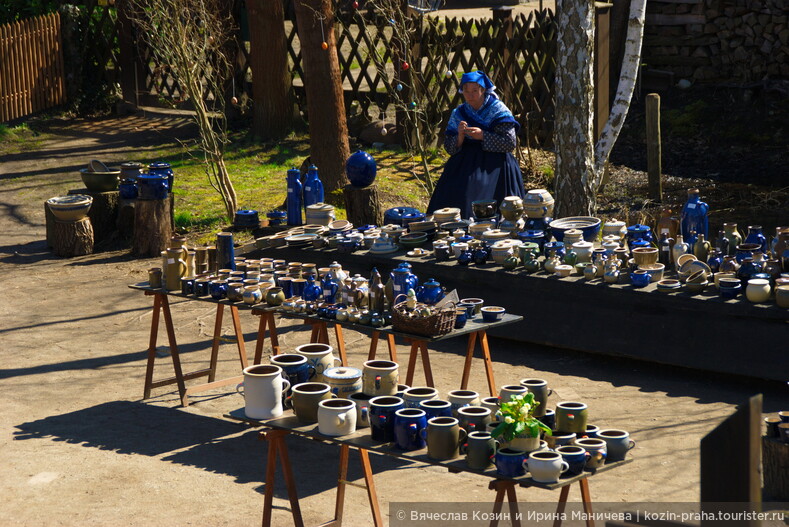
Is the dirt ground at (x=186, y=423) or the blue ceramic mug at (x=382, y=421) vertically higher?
the blue ceramic mug at (x=382, y=421)

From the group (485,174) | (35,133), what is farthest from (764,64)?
(35,133)

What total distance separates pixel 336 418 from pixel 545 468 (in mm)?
877

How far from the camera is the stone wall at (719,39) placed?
1266cm

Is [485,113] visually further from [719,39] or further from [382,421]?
[719,39]

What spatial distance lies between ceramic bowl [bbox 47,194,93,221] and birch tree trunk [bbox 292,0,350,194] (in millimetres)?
2288

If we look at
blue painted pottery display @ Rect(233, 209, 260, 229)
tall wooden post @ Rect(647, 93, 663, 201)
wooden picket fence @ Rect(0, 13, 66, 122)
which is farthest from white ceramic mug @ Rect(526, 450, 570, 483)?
wooden picket fence @ Rect(0, 13, 66, 122)

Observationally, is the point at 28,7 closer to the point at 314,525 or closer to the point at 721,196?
the point at 721,196

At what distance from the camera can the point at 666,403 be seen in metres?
5.67

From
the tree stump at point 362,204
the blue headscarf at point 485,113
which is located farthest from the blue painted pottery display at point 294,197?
the blue headscarf at point 485,113

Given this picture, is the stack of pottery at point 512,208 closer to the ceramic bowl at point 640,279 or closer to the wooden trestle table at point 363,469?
the ceramic bowl at point 640,279

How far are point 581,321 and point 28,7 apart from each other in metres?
11.4

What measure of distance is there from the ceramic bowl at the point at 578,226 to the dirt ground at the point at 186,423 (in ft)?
2.50

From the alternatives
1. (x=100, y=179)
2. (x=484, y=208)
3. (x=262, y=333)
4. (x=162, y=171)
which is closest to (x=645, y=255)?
(x=484, y=208)

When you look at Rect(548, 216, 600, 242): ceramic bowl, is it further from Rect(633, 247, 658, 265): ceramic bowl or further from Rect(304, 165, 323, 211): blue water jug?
Rect(304, 165, 323, 211): blue water jug
